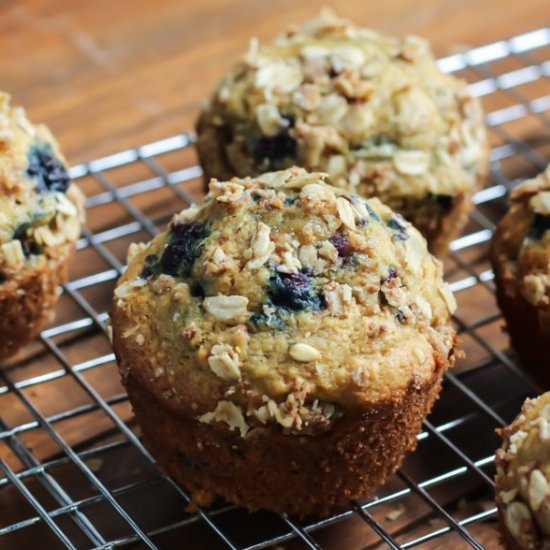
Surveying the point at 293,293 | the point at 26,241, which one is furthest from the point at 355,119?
the point at 26,241

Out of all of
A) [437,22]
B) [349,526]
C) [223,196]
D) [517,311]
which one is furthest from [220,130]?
[437,22]

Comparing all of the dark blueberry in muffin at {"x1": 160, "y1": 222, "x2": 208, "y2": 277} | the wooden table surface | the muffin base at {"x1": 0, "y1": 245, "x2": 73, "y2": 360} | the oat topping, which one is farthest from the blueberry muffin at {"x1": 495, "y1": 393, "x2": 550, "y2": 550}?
the wooden table surface

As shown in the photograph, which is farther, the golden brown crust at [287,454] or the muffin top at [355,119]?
the muffin top at [355,119]

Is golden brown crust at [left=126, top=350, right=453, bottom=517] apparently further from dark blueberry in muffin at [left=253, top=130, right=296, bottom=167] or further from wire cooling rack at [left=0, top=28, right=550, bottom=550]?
dark blueberry in muffin at [left=253, top=130, right=296, bottom=167]

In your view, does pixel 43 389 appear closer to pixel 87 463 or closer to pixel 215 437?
pixel 87 463

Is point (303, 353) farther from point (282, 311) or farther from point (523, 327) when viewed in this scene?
point (523, 327)

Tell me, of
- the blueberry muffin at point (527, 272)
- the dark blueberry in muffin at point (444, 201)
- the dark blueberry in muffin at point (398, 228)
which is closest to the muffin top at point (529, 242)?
the blueberry muffin at point (527, 272)

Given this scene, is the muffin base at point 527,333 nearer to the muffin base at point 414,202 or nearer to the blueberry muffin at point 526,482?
the muffin base at point 414,202
